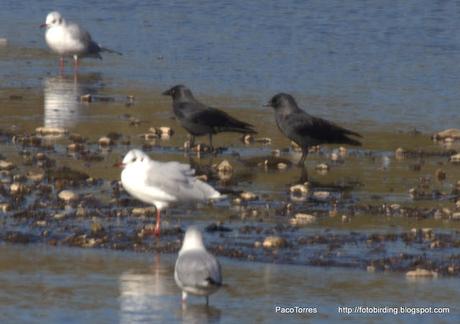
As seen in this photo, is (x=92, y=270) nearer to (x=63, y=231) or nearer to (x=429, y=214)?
(x=63, y=231)

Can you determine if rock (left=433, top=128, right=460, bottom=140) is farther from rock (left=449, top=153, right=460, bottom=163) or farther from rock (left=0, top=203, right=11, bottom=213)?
rock (left=0, top=203, right=11, bottom=213)

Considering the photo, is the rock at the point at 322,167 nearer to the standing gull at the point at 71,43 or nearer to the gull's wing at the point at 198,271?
the gull's wing at the point at 198,271

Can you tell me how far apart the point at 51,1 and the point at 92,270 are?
65.4 feet

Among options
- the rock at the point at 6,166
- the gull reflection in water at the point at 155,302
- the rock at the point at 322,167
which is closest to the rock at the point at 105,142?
the rock at the point at 6,166

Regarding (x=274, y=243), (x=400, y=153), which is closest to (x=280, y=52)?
(x=400, y=153)

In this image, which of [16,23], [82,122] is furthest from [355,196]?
[16,23]

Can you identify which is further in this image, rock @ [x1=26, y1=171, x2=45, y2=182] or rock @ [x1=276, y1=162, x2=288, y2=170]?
rock @ [x1=276, y1=162, x2=288, y2=170]

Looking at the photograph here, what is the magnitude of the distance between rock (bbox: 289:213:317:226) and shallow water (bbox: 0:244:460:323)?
147cm

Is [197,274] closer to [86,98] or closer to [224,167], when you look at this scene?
[224,167]

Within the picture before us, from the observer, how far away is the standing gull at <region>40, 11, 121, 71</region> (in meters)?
23.2

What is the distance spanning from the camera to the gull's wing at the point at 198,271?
9.55 metres

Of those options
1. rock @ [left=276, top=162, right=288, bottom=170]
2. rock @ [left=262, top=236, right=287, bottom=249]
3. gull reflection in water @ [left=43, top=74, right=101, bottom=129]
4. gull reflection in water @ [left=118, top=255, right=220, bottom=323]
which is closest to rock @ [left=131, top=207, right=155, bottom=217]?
rock @ [left=262, top=236, right=287, bottom=249]

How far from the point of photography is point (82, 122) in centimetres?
1767

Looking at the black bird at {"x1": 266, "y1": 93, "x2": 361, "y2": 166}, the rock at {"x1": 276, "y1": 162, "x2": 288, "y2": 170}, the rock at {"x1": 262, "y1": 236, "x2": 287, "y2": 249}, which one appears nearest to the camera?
the rock at {"x1": 262, "y1": 236, "x2": 287, "y2": 249}
